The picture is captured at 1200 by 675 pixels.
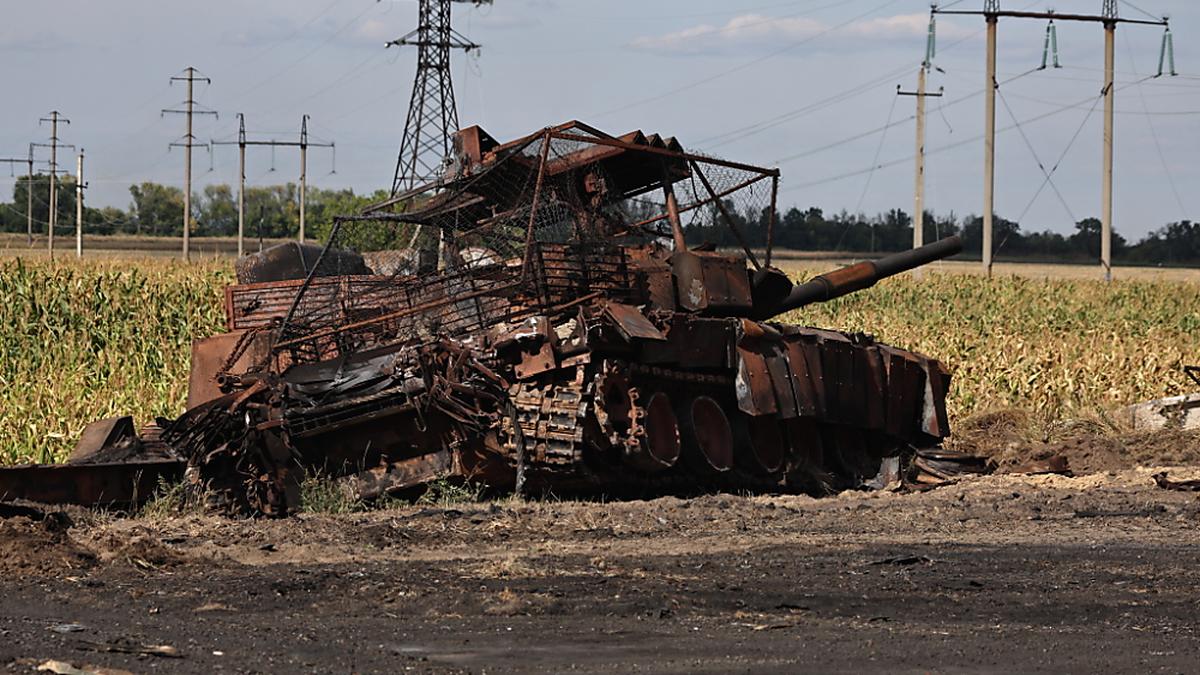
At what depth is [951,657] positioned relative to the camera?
254 inches

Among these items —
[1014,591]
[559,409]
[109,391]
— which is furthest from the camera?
[109,391]

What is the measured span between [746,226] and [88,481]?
670 cm

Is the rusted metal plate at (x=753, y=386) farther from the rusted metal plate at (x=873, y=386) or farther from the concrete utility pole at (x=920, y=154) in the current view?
the concrete utility pole at (x=920, y=154)

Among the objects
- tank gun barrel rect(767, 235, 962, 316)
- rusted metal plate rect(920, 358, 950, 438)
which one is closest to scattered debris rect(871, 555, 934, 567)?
tank gun barrel rect(767, 235, 962, 316)

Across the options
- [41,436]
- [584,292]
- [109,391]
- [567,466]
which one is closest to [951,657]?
[567,466]

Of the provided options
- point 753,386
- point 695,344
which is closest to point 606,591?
point 695,344

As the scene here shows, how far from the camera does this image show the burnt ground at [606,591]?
6.38 m

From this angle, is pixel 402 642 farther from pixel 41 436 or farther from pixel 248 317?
pixel 41 436

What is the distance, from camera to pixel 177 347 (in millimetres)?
21938

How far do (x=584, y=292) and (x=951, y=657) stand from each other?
7490 mm

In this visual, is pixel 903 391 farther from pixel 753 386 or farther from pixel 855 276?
pixel 753 386

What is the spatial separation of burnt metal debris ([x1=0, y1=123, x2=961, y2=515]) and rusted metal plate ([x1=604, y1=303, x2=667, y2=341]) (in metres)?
0.02

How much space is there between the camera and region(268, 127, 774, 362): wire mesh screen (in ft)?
43.7

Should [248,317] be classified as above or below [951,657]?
above
